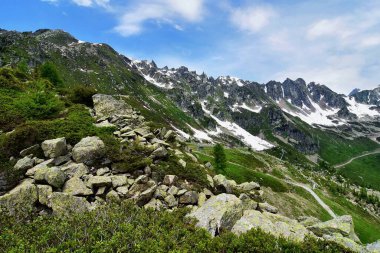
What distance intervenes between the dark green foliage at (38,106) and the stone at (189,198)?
20.4 m

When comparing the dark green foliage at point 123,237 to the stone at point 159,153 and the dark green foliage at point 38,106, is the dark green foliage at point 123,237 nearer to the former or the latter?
the stone at point 159,153

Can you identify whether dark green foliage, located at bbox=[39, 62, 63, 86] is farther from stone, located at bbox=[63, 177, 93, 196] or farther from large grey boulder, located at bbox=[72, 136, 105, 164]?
stone, located at bbox=[63, 177, 93, 196]

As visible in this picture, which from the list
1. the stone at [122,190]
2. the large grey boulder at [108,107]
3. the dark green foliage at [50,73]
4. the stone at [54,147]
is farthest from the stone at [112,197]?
the dark green foliage at [50,73]

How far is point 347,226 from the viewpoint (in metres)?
23.3

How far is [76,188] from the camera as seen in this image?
71.4 ft

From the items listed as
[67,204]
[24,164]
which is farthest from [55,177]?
[24,164]

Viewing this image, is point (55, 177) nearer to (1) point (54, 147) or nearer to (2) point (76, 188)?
(2) point (76, 188)

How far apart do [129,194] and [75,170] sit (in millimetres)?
4890

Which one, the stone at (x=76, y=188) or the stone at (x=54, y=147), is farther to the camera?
the stone at (x=54, y=147)

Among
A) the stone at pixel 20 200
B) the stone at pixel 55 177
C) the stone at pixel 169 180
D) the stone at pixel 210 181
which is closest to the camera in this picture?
the stone at pixel 20 200

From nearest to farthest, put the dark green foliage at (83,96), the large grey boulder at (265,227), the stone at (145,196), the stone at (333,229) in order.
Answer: the large grey boulder at (265,227)
the stone at (145,196)
the stone at (333,229)
the dark green foliage at (83,96)

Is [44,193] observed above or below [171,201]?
above

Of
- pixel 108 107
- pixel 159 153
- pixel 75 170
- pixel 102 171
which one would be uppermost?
pixel 108 107

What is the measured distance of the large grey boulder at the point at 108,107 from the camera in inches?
1526
